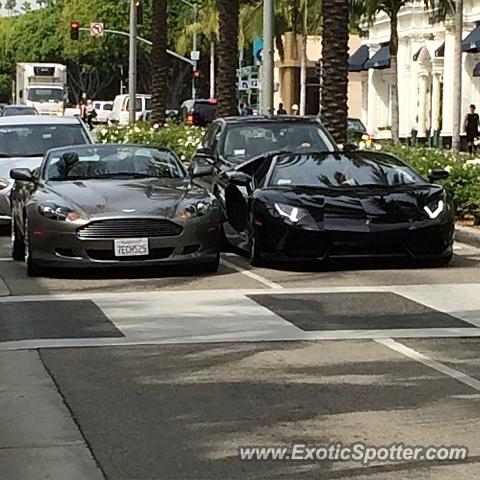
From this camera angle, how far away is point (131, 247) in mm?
13312

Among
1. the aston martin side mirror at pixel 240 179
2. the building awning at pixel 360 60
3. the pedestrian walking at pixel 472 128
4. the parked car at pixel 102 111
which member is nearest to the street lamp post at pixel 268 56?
the pedestrian walking at pixel 472 128

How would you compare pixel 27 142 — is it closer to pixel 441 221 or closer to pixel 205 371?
pixel 441 221

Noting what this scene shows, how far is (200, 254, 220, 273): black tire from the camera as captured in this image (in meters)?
13.9

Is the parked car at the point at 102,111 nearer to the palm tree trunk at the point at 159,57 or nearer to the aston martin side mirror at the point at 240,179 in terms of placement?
the palm tree trunk at the point at 159,57

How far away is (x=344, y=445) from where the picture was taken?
22.2 feet

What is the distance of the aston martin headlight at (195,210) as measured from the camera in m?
13.5

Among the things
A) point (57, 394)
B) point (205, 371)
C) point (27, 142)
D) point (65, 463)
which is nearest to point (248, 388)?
point (205, 371)

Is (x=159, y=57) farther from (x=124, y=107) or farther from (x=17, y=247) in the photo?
(x=124, y=107)

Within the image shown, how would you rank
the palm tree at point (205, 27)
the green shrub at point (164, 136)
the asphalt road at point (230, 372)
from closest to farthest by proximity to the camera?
the asphalt road at point (230, 372) < the green shrub at point (164, 136) < the palm tree at point (205, 27)

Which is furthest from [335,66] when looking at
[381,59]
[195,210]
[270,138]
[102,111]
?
[102,111]

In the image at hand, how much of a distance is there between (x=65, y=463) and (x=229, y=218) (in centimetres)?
942

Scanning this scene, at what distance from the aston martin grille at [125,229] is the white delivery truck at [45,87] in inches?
2201

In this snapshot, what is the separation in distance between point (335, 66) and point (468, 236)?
742 centimetres

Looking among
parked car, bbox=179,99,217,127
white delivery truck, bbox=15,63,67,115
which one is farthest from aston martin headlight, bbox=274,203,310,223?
white delivery truck, bbox=15,63,67,115
